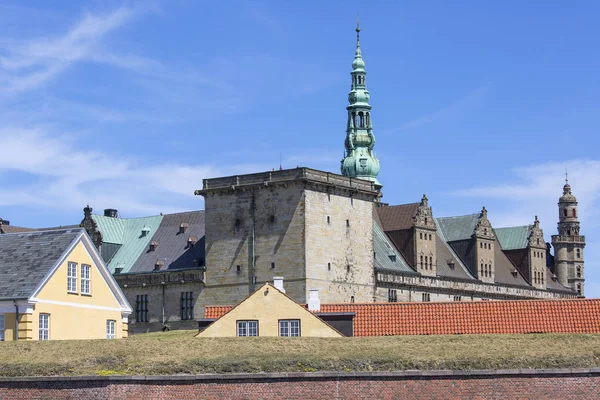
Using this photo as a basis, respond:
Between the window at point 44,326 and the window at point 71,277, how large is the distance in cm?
215

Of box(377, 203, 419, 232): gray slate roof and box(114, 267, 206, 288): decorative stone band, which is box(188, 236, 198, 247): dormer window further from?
box(377, 203, 419, 232): gray slate roof

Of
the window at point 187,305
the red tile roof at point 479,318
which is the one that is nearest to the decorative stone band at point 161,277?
the window at point 187,305

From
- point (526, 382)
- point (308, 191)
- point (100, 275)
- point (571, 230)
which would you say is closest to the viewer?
point (526, 382)

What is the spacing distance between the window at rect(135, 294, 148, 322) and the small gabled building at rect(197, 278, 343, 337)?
4832 centimetres

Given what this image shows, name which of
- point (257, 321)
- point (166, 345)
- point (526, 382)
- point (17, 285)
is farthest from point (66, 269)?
point (526, 382)

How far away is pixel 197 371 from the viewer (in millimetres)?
47594

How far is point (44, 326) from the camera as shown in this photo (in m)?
60.3

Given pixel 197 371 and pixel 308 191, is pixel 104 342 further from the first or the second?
pixel 308 191

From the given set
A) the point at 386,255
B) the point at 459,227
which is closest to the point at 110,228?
the point at 386,255

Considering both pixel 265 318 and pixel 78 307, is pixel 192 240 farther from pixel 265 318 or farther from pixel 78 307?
pixel 265 318

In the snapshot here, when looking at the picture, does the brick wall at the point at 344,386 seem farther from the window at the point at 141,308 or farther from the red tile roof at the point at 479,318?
the window at the point at 141,308

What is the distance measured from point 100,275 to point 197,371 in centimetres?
1827

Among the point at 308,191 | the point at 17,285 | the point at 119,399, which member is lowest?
the point at 119,399

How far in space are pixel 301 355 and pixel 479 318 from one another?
1413 centimetres
